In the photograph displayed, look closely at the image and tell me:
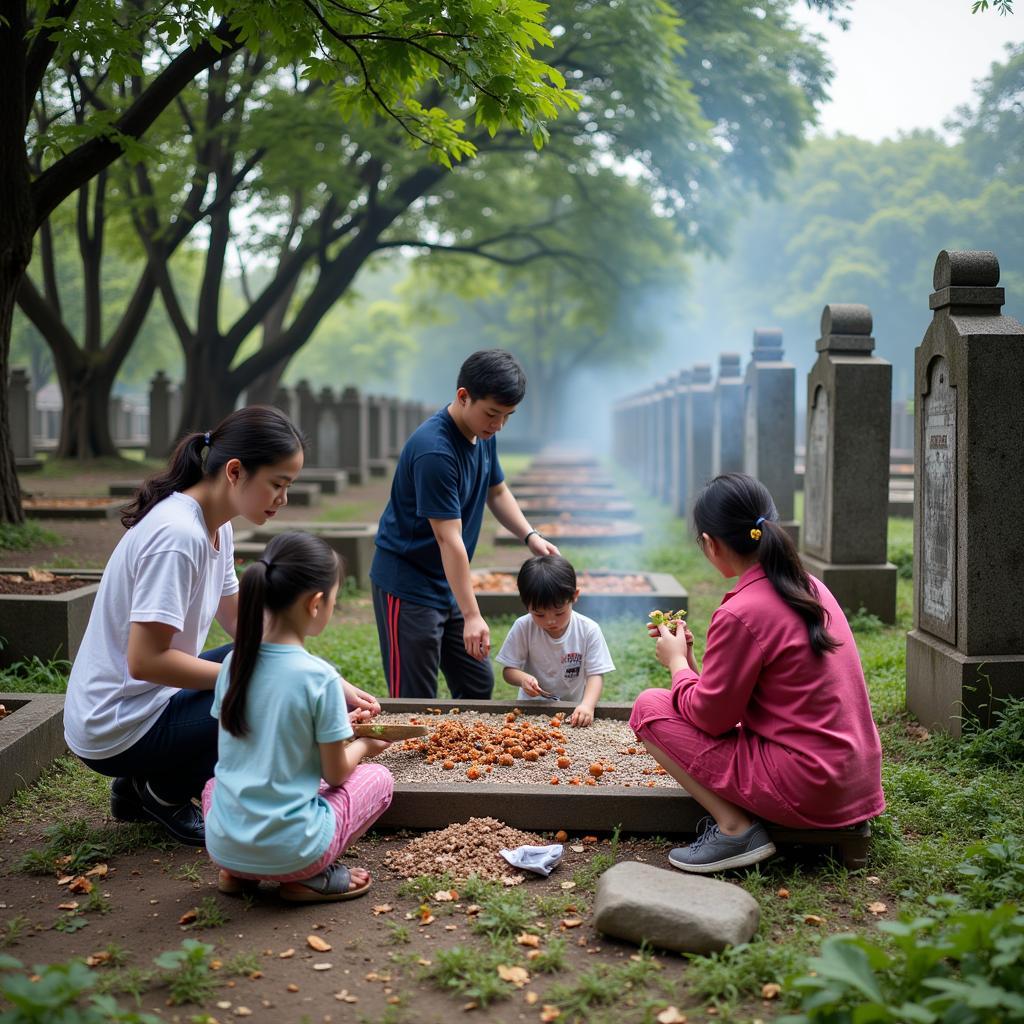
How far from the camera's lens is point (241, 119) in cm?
1742

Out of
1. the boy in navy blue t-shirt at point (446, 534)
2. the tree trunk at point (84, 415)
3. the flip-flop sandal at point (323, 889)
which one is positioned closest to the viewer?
the flip-flop sandal at point (323, 889)

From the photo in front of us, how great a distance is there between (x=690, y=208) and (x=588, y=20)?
5184 millimetres

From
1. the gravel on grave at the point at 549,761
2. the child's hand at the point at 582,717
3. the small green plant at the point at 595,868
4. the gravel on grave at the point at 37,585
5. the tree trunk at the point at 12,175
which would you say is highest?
the tree trunk at the point at 12,175

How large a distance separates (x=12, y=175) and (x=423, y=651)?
5.36 m

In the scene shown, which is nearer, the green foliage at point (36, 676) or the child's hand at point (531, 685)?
the child's hand at point (531, 685)

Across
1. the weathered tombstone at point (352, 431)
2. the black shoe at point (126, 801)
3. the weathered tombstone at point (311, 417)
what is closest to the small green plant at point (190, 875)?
the black shoe at point (126, 801)

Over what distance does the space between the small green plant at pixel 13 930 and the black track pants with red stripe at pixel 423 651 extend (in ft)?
6.63

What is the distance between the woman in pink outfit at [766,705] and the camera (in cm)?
359

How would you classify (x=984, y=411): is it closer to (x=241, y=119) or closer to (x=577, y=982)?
(x=577, y=982)

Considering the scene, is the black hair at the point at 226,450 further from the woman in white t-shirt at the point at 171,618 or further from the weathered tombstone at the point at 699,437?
the weathered tombstone at the point at 699,437

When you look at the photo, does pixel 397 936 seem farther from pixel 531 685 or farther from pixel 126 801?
pixel 531 685

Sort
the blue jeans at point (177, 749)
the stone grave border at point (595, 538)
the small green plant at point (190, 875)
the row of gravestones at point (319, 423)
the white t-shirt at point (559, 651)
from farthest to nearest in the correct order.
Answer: the row of gravestones at point (319, 423) → the stone grave border at point (595, 538) → the white t-shirt at point (559, 651) → the blue jeans at point (177, 749) → the small green plant at point (190, 875)

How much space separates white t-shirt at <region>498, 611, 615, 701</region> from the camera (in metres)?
5.22

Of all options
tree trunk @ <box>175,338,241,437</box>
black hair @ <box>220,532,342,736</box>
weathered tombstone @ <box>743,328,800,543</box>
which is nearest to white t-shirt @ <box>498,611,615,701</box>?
black hair @ <box>220,532,342,736</box>
